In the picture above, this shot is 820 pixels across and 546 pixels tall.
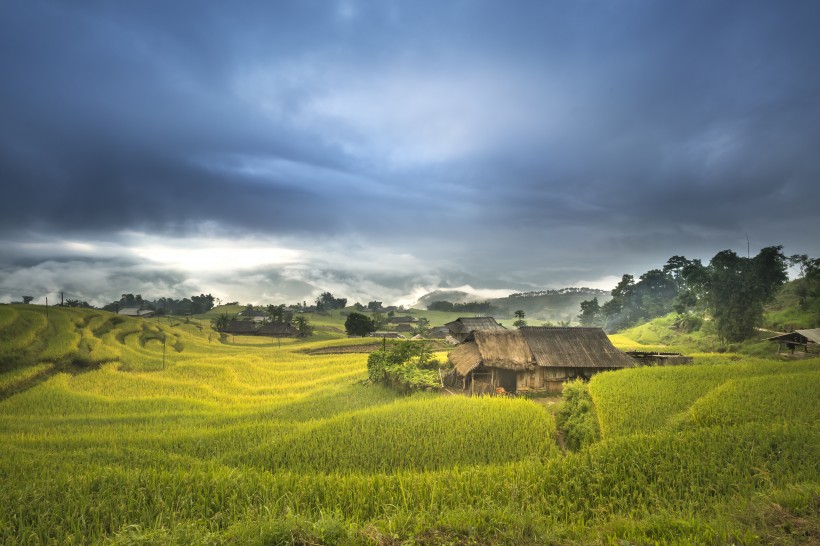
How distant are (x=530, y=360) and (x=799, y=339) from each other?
28.0 meters

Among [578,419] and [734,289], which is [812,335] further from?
[578,419]

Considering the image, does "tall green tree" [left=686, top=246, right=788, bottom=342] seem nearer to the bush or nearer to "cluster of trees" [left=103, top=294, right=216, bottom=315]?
the bush

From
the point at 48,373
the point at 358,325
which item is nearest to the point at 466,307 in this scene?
the point at 358,325

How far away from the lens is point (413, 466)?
11242mm

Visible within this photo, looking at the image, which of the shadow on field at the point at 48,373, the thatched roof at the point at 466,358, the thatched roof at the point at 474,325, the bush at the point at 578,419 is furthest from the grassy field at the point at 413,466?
the thatched roof at the point at 474,325

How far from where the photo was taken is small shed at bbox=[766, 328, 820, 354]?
32.6 metres

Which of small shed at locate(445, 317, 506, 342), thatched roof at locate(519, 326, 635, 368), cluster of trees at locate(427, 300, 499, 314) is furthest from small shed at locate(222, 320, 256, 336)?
cluster of trees at locate(427, 300, 499, 314)

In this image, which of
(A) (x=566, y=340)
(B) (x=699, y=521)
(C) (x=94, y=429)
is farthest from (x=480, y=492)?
(A) (x=566, y=340)

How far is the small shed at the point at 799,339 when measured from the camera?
32.6 meters

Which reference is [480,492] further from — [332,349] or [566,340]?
[332,349]

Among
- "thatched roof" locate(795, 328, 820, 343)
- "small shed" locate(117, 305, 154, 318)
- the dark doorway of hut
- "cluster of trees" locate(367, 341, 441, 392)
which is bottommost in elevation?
the dark doorway of hut

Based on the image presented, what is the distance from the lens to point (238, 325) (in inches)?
2975

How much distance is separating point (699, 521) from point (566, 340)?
22.8m

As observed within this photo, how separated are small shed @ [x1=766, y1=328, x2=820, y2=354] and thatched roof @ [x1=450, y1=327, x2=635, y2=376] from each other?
61.8 feet
